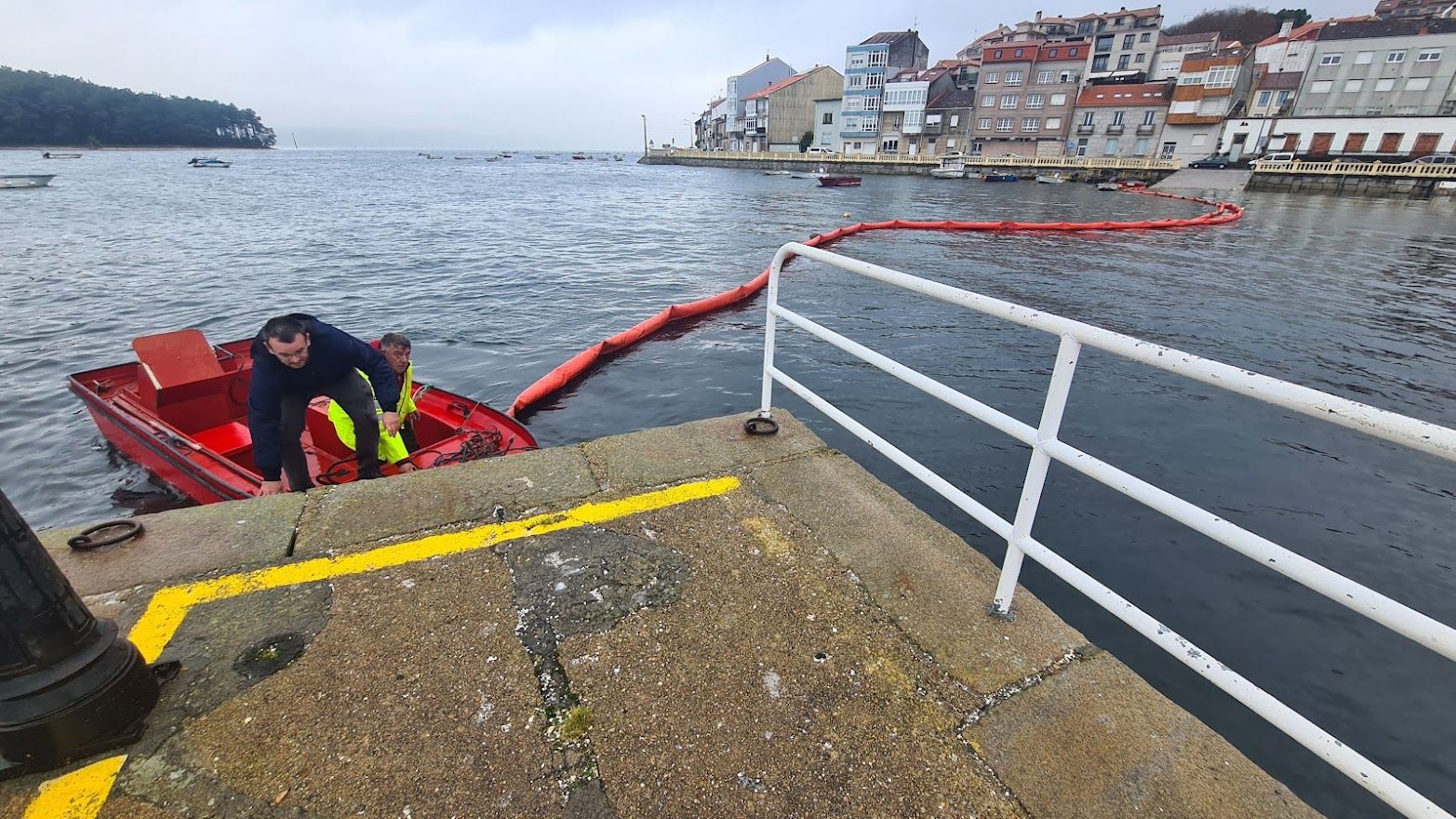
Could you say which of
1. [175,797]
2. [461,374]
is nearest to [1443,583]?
[175,797]

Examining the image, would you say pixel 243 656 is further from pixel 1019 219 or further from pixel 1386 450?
pixel 1019 219

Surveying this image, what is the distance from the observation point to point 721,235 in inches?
990

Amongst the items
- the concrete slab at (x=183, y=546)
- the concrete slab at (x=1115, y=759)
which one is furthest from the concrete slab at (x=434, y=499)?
the concrete slab at (x=1115, y=759)

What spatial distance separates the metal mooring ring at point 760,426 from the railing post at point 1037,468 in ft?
5.72

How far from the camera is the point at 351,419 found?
4.65m

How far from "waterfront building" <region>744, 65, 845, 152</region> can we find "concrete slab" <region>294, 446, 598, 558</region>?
90427mm

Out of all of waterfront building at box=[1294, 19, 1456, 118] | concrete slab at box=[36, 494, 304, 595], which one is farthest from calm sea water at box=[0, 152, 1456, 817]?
waterfront building at box=[1294, 19, 1456, 118]

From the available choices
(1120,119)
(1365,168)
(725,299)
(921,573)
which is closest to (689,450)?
(921,573)

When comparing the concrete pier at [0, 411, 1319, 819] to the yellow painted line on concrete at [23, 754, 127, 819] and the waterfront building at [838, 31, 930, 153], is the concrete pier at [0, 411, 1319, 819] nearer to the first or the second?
the yellow painted line on concrete at [23, 754, 127, 819]

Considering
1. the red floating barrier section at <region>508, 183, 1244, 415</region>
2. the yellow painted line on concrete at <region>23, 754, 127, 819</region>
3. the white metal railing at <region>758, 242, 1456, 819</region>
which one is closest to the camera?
the white metal railing at <region>758, 242, 1456, 819</region>

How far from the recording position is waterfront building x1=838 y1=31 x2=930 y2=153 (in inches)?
2857

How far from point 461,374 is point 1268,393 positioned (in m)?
10.7

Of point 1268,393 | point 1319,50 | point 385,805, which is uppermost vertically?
point 1319,50

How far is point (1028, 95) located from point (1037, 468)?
253ft
